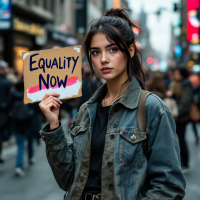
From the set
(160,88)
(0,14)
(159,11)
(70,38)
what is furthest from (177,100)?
(159,11)

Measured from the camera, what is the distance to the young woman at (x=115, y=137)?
174 centimetres

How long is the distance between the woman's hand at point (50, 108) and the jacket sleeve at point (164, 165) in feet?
2.13

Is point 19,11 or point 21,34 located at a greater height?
point 19,11

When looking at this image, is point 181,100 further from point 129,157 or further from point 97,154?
point 129,157

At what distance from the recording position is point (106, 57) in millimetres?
1936

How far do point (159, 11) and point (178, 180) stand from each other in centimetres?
2396

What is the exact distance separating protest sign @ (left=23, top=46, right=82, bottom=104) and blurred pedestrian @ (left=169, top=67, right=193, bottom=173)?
4538mm

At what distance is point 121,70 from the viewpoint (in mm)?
2004

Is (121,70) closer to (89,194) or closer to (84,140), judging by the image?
(84,140)

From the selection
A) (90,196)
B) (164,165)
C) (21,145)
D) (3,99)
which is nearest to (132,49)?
(164,165)

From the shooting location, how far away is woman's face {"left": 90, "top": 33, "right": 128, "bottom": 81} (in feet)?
6.35

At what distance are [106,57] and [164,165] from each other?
2.46ft

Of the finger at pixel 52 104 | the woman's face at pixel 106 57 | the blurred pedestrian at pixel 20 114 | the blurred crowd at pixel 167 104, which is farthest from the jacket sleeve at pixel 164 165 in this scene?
the blurred pedestrian at pixel 20 114

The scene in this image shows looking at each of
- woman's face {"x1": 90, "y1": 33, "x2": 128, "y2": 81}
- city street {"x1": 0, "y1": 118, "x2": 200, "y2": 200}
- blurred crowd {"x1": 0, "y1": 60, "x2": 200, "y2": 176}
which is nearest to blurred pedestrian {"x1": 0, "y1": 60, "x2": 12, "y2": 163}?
blurred crowd {"x1": 0, "y1": 60, "x2": 200, "y2": 176}
